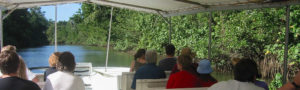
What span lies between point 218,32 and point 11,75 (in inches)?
359

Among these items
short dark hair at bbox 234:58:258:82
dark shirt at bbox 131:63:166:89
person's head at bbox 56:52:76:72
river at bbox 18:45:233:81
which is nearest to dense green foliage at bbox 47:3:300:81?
river at bbox 18:45:233:81

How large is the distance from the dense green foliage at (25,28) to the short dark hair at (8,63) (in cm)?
2621

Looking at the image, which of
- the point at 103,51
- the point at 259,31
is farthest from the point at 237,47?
the point at 103,51

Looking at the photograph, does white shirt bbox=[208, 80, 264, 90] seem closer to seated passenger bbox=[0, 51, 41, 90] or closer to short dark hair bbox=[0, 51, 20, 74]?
seated passenger bbox=[0, 51, 41, 90]

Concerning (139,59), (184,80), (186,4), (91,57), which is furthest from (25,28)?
(184,80)

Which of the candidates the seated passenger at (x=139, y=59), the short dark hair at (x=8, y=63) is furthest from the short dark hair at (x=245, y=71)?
the seated passenger at (x=139, y=59)

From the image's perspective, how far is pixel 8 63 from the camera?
1.79 metres

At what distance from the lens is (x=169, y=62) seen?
3.87 m

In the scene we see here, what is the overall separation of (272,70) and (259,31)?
1.32m

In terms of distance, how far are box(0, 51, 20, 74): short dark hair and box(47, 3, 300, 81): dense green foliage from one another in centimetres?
552

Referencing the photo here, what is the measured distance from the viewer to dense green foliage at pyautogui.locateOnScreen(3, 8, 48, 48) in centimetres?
2647

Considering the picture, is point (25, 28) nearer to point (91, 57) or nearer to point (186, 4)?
point (91, 57)

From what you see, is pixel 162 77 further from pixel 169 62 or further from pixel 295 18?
pixel 295 18

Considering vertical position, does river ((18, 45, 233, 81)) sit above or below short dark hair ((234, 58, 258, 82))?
below
